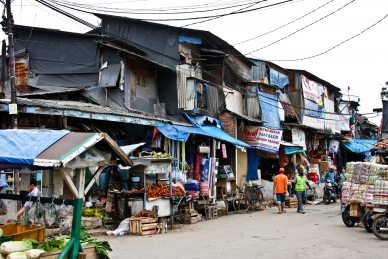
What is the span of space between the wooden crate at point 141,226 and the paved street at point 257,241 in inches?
11.9

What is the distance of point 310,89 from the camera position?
31.4 metres

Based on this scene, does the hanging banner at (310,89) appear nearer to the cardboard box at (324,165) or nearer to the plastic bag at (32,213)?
the cardboard box at (324,165)

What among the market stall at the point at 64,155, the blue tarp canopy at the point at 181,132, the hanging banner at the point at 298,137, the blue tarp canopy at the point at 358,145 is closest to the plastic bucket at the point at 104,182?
the blue tarp canopy at the point at 181,132

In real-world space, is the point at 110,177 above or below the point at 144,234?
above

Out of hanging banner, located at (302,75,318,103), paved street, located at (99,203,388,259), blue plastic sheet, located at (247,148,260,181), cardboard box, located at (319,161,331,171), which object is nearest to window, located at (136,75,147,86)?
paved street, located at (99,203,388,259)

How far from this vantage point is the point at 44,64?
62.3 ft

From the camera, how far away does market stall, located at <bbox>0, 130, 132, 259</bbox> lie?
6223mm

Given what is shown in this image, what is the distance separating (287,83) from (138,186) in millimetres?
16887

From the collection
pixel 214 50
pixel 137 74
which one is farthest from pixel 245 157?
pixel 137 74

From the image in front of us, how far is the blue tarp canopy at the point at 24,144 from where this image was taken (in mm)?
6309

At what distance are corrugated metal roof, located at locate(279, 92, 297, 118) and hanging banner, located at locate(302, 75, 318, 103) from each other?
6.20 feet

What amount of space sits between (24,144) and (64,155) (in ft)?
2.96

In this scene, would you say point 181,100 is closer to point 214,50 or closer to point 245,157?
point 214,50

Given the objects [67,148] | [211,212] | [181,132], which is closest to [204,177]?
[211,212]
